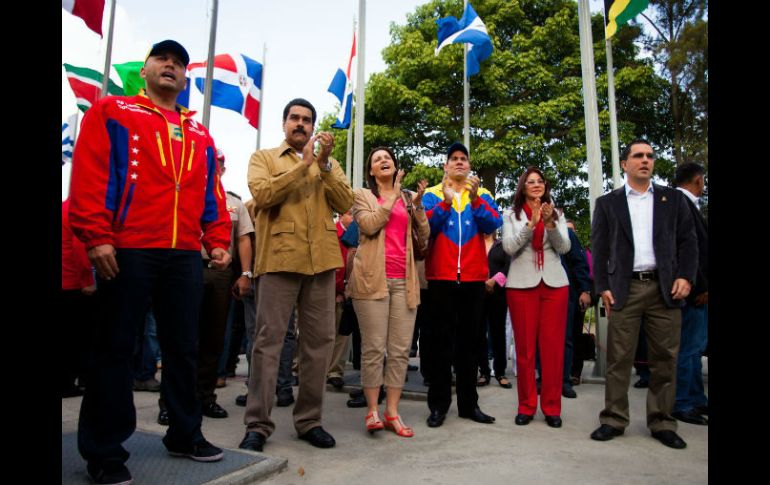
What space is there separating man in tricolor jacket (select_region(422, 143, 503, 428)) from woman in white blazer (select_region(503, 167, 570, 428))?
332 mm

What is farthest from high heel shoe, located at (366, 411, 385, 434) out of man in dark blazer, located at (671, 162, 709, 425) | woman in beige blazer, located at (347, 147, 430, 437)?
man in dark blazer, located at (671, 162, 709, 425)

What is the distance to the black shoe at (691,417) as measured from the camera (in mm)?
4668

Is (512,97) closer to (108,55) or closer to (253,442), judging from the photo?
(108,55)

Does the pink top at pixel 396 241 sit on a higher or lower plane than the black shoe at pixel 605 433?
higher

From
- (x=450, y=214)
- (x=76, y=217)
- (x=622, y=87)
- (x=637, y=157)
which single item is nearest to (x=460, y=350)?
(x=450, y=214)

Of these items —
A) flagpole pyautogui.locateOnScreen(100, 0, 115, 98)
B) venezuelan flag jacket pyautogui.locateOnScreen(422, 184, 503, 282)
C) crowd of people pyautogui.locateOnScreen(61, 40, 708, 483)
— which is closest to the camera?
crowd of people pyautogui.locateOnScreen(61, 40, 708, 483)

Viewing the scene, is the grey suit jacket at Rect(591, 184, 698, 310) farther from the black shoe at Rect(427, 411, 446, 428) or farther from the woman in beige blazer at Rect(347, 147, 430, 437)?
the black shoe at Rect(427, 411, 446, 428)

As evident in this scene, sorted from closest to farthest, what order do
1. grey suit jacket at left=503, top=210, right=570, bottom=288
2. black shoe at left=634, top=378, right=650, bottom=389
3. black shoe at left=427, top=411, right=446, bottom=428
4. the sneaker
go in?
1. black shoe at left=427, top=411, right=446, bottom=428
2. grey suit jacket at left=503, top=210, right=570, bottom=288
3. the sneaker
4. black shoe at left=634, top=378, right=650, bottom=389

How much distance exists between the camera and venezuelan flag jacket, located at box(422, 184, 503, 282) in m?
4.59

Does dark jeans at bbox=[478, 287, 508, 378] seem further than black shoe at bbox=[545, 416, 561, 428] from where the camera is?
Yes

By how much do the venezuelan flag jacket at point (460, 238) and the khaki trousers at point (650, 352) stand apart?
1.15 meters

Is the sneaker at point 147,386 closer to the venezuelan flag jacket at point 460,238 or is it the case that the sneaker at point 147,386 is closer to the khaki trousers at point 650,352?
the venezuelan flag jacket at point 460,238

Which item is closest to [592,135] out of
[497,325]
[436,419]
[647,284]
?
[497,325]

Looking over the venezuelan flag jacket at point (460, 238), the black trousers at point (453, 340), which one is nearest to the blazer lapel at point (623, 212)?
the venezuelan flag jacket at point (460, 238)
